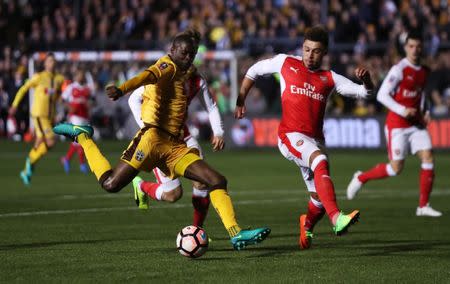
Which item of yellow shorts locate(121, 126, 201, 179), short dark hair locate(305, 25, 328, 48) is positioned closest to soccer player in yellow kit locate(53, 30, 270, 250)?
yellow shorts locate(121, 126, 201, 179)

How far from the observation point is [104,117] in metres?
35.8

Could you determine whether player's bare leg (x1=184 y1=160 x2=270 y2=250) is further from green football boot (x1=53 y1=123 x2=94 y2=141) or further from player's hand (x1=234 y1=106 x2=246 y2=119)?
green football boot (x1=53 y1=123 x2=94 y2=141)

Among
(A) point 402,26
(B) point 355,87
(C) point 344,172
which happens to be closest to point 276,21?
(A) point 402,26

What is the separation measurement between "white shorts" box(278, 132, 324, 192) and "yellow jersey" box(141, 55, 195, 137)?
3.63 ft

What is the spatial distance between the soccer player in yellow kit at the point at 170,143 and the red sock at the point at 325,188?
0.86 meters

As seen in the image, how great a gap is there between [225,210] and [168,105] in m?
1.20

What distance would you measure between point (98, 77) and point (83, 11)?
439 centimetres

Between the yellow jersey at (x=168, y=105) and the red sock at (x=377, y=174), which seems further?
the red sock at (x=377, y=174)

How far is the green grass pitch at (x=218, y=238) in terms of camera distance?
9250mm

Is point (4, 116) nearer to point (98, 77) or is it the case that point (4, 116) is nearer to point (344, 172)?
point (98, 77)

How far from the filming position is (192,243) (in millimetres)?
10039

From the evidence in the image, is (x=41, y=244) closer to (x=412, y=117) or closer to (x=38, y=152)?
(x=412, y=117)

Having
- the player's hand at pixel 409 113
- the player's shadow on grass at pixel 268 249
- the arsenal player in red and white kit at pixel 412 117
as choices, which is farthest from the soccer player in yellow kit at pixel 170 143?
the arsenal player in red and white kit at pixel 412 117

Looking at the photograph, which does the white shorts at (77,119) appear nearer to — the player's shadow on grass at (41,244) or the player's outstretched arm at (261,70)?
the player's shadow on grass at (41,244)
